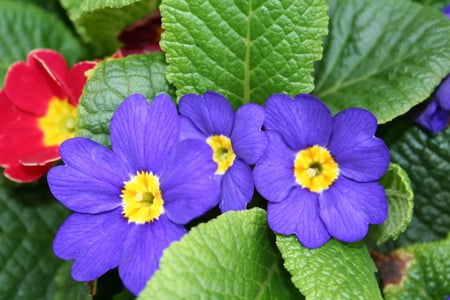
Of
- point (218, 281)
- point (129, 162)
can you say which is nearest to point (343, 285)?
point (218, 281)

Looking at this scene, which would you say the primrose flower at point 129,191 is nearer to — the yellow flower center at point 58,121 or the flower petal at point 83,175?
the flower petal at point 83,175

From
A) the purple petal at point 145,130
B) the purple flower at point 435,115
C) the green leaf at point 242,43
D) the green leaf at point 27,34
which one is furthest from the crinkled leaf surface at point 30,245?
the purple flower at point 435,115

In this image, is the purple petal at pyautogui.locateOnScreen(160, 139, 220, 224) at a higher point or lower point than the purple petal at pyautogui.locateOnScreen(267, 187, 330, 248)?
higher

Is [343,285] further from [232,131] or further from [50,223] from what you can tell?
[50,223]


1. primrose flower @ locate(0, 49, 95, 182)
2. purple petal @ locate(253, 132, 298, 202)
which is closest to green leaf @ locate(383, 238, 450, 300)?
purple petal @ locate(253, 132, 298, 202)

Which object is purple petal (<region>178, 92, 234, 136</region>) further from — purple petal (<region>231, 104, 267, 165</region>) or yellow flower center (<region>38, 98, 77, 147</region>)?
yellow flower center (<region>38, 98, 77, 147</region>)

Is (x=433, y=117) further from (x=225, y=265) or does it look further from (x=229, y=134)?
(x=225, y=265)
